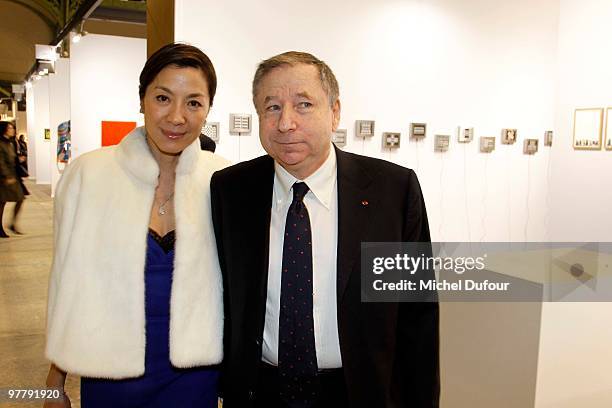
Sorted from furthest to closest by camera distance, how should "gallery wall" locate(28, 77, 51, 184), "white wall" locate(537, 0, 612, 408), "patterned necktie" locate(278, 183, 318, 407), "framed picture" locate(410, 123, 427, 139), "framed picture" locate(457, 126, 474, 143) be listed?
"gallery wall" locate(28, 77, 51, 184), "framed picture" locate(457, 126, 474, 143), "framed picture" locate(410, 123, 427, 139), "white wall" locate(537, 0, 612, 408), "patterned necktie" locate(278, 183, 318, 407)

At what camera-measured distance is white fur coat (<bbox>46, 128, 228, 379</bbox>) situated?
178 cm

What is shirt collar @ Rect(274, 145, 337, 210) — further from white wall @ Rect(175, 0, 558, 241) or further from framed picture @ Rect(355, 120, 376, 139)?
framed picture @ Rect(355, 120, 376, 139)

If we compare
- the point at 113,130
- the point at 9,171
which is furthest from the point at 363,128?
the point at 9,171

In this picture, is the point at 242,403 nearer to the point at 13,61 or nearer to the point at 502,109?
the point at 502,109

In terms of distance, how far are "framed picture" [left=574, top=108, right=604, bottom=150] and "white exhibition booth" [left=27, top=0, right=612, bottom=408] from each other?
6 centimetres

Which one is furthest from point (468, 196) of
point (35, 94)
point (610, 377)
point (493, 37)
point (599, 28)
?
point (35, 94)

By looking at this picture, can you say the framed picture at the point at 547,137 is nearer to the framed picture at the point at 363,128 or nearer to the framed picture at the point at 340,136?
the framed picture at the point at 363,128

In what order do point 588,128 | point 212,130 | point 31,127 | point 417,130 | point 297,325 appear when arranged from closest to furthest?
point 297,325
point 588,128
point 212,130
point 417,130
point 31,127

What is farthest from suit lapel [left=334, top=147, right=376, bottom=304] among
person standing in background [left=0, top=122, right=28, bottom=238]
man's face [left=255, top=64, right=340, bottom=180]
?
person standing in background [left=0, top=122, right=28, bottom=238]

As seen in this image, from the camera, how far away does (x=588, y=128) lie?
14.2 ft

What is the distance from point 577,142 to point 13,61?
24.2m

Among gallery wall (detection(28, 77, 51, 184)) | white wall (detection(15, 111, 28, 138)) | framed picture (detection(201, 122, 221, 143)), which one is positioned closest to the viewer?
framed picture (detection(201, 122, 221, 143))

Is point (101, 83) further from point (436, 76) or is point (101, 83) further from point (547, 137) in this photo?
point (547, 137)

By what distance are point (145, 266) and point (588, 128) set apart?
3773mm
